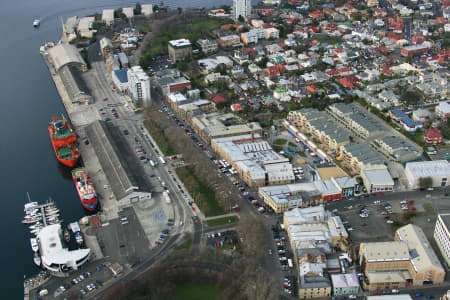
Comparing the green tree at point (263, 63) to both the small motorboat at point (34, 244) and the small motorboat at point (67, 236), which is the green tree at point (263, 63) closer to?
the small motorboat at point (67, 236)

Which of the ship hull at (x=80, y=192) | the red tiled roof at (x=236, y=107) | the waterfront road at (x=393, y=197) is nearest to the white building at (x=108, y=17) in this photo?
the red tiled roof at (x=236, y=107)

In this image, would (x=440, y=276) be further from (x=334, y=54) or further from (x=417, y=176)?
(x=334, y=54)

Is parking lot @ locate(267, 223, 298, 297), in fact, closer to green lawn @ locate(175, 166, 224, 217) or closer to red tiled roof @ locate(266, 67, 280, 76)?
green lawn @ locate(175, 166, 224, 217)

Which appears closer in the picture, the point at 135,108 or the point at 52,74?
the point at 135,108

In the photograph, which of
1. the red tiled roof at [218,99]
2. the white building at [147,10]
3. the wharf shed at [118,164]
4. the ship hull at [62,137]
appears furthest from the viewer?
the white building at [147,10]

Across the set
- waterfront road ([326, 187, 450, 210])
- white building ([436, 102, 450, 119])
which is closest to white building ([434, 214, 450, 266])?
waterfront road ([326, 187, 450, 210])

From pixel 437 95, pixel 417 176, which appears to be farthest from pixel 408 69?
pixel 417 176
